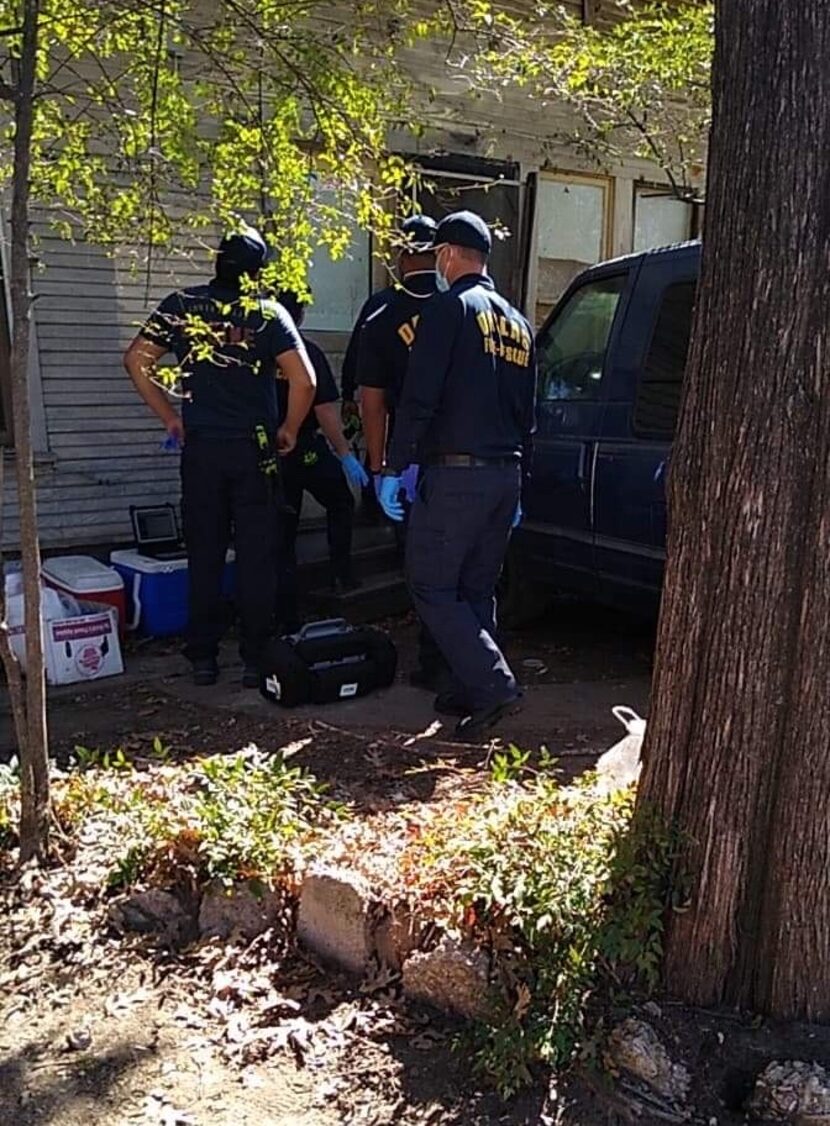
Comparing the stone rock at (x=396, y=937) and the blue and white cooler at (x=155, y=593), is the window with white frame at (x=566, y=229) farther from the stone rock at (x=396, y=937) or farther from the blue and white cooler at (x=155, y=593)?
the stone rock at (x=396, y=937)

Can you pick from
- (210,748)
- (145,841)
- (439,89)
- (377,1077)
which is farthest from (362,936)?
(439,89)

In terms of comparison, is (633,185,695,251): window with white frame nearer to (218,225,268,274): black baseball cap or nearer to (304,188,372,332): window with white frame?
(304,188,372,332): window with white frame

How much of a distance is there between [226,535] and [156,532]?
1.42 meters

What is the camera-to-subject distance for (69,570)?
647 cm

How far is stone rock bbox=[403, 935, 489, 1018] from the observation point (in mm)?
2742

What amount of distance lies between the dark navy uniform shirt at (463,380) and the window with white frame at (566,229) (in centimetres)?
506

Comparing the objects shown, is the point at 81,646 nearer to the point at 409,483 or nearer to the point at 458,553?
the point at 409,483

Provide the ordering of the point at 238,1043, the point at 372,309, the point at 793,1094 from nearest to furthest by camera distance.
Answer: the point at 793,1094, the point at 238,1043, the point at 372,309

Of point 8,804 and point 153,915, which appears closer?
point 153,915

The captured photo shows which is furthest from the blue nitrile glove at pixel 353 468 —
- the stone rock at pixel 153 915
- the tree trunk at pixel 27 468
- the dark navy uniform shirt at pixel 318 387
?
the stone rock at pixel 153 915

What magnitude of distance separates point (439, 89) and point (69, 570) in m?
4.68

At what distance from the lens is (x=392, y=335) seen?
5602 mm

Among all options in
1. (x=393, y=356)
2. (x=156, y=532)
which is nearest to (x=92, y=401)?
(x=156, y=532)

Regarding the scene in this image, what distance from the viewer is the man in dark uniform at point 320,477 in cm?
646
